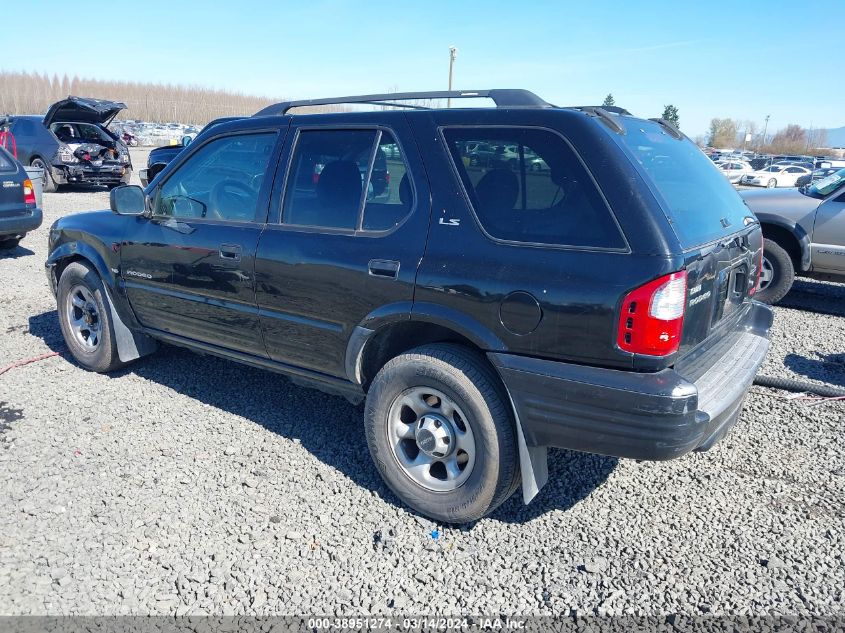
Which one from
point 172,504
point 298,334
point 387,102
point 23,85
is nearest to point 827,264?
point 387,102

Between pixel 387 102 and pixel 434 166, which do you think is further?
pixel 387 102

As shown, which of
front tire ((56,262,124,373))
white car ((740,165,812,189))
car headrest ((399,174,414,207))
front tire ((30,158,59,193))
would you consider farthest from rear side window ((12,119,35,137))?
white car ((740,165,812,189))

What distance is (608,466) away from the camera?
3629 mm

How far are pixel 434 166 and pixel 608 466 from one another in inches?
77.3

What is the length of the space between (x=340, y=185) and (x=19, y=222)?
6.99 meters

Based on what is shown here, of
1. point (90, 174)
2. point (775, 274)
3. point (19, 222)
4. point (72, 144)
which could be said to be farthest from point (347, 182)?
point (72, 144)

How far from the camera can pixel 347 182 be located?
335 cm

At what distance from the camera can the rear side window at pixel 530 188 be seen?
8.54 feet

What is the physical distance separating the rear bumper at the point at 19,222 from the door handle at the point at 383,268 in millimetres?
7287

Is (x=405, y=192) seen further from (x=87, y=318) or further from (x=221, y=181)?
(x=87, y=318)

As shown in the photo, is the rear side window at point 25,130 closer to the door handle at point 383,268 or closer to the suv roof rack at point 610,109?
the door handle at point 383,268

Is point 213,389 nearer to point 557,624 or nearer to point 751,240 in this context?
point 557,624

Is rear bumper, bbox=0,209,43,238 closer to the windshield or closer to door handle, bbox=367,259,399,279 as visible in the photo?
door handle, bbox=367,259,399,279

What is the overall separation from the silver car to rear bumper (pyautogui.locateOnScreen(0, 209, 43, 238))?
9016 mm
